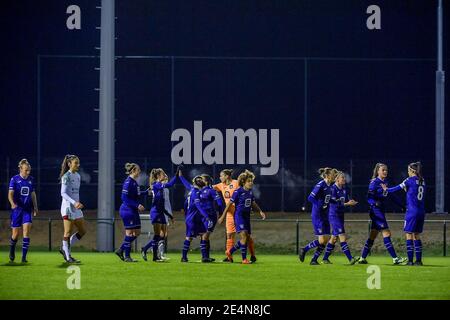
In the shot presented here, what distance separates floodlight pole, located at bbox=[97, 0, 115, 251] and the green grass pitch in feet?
17.6

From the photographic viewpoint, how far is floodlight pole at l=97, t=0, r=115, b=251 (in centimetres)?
3203

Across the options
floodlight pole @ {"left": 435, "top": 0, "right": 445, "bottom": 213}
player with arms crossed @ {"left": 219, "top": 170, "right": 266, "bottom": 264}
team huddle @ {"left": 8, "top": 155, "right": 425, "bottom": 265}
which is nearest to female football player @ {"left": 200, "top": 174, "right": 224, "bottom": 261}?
team huddle @ {"left": 8, "top": 155, "right": 425, "bottom": 265}

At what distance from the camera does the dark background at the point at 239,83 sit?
48.9 metres

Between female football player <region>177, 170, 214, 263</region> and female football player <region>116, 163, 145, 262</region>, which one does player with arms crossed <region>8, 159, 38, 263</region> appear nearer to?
female football player <region>116, 163, 145, 262</region>

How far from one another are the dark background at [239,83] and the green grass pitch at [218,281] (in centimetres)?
2195

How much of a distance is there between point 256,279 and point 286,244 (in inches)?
693

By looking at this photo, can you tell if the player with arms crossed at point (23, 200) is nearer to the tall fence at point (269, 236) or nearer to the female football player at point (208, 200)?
the female football player at point (208, 200)

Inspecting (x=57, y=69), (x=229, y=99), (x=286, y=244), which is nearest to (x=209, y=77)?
(x=229, y=99)

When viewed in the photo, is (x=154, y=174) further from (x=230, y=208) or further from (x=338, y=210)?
(x=338, y=210)

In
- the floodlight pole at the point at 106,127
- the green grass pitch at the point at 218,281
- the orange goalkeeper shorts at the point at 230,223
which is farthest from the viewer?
the floodlight pole at the point at 106,127

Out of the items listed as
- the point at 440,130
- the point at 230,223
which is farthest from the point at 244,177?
the point at 440,130

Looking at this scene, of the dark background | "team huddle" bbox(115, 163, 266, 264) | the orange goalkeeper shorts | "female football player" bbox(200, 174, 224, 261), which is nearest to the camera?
"team huddle" bbox(115, 163, 266, 264)

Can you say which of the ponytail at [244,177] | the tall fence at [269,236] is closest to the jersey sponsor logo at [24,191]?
the ponytail at [244,177]

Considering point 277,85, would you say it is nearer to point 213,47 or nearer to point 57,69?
point 213,47
